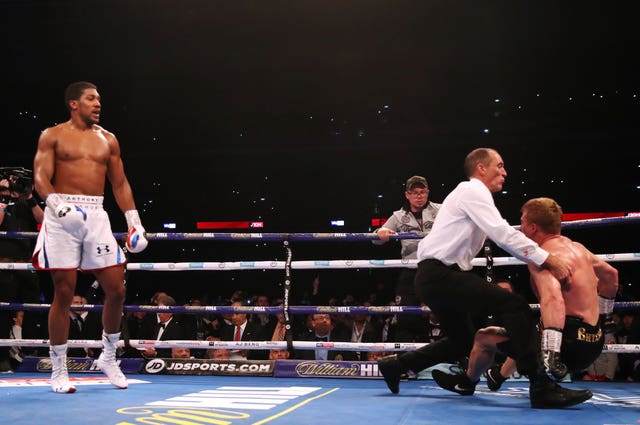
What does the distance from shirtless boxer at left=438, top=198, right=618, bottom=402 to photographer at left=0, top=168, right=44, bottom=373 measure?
321 centimetres

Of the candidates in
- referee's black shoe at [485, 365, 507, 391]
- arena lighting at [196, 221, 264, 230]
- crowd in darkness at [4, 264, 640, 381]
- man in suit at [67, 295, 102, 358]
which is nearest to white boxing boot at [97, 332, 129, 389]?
crowd in darkness at [4, 264, 640, 381]

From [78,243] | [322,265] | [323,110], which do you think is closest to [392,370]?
[322,265]

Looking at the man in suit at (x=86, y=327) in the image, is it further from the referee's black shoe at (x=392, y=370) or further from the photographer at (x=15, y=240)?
the referee's black shoe at (x=392, y=370)

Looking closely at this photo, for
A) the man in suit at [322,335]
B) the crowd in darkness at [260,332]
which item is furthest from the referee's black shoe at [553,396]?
the man in suit at [322,335]

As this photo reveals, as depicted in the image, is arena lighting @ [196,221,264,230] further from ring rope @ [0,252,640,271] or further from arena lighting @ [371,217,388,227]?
ring rope @ [0,252,640,271]

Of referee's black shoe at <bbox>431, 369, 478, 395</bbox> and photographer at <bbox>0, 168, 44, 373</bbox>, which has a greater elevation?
photographer at <bbox>0, 168, 44, 373</bbox>

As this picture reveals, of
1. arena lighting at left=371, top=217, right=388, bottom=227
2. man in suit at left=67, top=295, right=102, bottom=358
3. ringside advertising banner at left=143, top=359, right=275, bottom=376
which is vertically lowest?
man in suit at left=67, top=295, right=102, bottom=358

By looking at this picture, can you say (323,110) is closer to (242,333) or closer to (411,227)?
(242,333)

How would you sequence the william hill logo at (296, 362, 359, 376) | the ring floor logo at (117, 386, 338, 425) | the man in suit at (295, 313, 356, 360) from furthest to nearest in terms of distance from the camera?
1. the man in suit at (295, 313, 356, 360)
2. the william hill logo at (296, 362, 359, 376)
3. the ring floor logo at (117, 386, 338, 425)

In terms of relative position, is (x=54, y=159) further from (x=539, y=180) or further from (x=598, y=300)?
(x=539, y=180)

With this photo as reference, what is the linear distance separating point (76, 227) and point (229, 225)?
11437 millimetres

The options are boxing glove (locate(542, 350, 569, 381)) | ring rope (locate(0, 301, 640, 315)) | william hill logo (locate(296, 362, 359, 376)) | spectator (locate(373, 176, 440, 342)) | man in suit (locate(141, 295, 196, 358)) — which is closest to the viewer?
boxing glove (locate(542, 350, 569, 381))

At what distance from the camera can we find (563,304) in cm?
241

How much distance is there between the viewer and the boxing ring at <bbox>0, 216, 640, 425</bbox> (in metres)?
2.13
